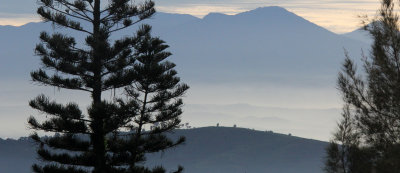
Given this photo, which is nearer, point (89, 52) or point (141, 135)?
point (89, 52)

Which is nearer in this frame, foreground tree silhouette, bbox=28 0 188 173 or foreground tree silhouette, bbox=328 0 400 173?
foreground tree silhouette, bbox=328 0 400 173

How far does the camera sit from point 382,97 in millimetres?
18875

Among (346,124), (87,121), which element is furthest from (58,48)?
(346,124)

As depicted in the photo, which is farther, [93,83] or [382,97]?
[93,83]

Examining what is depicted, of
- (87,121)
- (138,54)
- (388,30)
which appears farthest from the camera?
(138,54)

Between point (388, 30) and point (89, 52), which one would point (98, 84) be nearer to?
point (89, 52)

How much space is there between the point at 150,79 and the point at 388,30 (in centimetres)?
1410

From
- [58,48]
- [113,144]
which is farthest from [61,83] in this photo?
[113,144]

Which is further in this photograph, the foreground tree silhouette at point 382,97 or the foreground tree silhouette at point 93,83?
the foreground tree silhouette at point 93,83

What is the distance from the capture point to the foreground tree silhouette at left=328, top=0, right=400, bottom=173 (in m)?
18.4

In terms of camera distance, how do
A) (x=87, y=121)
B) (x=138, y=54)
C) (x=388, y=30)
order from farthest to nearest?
(x=138, y=54) → (x=87, y=121) → (x=388, y=30)

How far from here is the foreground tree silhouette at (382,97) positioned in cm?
1844

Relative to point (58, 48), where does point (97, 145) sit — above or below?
below

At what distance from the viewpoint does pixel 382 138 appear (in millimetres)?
19359
